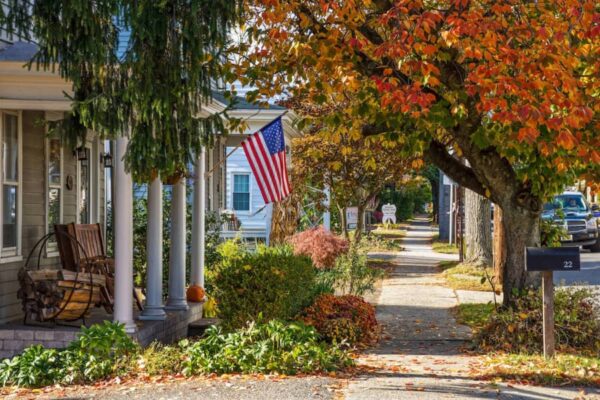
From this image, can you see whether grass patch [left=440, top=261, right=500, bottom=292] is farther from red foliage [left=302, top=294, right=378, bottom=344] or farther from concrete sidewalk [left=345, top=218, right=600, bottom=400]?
red foliage [left=302, top=294, right=378, bottom=344]

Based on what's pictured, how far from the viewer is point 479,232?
25016 millimetres

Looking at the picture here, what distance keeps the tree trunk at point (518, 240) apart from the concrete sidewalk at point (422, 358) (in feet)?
3.57

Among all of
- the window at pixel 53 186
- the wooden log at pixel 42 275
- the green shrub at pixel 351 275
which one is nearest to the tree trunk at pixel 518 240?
the green shrub at pixel 351 275

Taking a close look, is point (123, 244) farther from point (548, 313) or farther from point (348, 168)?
point (348, 168)

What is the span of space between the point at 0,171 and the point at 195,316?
3.95m

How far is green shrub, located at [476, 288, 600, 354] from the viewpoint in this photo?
11.1m

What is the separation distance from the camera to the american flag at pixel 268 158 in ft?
42.4

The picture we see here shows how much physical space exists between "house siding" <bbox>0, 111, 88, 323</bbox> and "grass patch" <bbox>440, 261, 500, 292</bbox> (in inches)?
377

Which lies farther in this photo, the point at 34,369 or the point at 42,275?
the point at 42,275

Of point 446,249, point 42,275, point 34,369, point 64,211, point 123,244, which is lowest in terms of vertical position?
point 34,369

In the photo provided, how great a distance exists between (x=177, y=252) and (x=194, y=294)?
971mm

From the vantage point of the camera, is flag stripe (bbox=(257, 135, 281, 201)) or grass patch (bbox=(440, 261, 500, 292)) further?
grass patch (bbox=(440, 261, 500, 292))

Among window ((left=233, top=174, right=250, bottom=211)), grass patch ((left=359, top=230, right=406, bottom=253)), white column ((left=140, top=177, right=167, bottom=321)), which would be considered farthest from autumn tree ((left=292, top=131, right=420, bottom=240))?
white column ((left=140, top=177, right=167, bottom=321))

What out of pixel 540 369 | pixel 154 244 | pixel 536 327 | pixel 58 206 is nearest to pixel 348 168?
pixel 58 206
